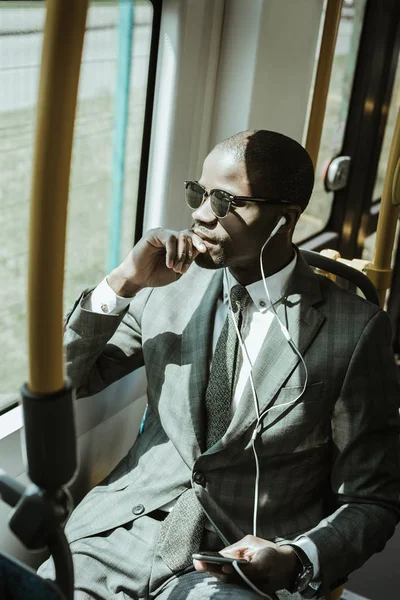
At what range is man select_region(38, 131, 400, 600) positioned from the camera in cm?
173

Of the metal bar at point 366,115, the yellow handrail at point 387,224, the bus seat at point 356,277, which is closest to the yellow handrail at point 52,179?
the bus seat at point 356,277

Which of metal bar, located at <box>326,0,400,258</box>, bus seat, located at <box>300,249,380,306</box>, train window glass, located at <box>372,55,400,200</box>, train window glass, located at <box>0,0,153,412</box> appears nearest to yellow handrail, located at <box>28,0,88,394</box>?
train window glass, located at <box>0,0,153,412</box>

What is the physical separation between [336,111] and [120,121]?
162cm

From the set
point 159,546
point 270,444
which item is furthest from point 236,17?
point 159,546

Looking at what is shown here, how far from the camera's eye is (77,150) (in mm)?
2109

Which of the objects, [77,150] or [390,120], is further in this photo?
[390,120]

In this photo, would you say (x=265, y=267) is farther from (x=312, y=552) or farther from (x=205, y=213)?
(x=312, y=552)

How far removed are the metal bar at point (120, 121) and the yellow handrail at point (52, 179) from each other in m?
1.46

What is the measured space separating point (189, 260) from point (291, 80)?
3.49ft

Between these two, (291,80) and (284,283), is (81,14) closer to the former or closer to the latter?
(284,283)

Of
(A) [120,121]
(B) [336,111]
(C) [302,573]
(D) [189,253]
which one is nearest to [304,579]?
(C) [302,573]

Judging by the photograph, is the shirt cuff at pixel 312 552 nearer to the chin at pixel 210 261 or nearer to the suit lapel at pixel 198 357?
the suit lapel at pixel 198 357

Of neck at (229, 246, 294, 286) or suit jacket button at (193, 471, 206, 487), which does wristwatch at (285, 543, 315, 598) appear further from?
neck at (229, 246, 294, 286)

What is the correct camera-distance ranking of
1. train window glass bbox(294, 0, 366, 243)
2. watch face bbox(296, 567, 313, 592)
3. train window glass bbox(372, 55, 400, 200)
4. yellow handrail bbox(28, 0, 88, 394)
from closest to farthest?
yellow handrail bbox(28, 0, 88, 394), watch face bbox(296, 567, 313, 592), train window glass bbox(294, 0, 366, 243), train window glass bbox(372, 55, 400, 200)
